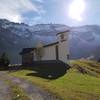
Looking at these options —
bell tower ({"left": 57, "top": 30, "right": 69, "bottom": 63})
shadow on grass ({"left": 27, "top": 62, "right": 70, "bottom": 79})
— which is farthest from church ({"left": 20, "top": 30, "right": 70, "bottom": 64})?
shadow on grass ({"left": 27, "top": 62, "right": 70, "bottom": 79})

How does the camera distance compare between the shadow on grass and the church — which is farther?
the church

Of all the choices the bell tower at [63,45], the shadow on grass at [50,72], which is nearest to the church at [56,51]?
the bell tower at [63,45]

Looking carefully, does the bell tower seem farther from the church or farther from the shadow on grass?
the shadow on grass

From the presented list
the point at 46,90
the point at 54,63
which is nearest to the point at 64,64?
the point at 54,63

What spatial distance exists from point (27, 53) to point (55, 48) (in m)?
13.5

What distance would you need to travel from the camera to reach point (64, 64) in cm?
7769

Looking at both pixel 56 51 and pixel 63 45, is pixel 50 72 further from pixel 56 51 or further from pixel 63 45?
pixel 63 45

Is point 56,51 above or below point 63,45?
below

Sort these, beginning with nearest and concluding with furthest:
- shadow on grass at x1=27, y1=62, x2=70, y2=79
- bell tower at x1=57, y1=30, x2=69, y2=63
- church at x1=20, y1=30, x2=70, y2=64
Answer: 1. shadow on grass at x1=27, y1=62, x2=70, y2=79
2. bell tower at x1=57, y1=30, x2=69, y2=63
3. church at x1=20, y1=30, x2=70, y2=64

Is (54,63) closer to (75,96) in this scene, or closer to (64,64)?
(64,64)

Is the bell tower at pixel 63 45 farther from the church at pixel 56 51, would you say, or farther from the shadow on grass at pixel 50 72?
the shadow on grass at pixel 50 72

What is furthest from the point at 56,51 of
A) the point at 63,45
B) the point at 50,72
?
the point at 50,72

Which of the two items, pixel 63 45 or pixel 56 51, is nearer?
pixel 63 45

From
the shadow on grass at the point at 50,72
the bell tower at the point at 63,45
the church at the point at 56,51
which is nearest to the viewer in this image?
the shadow on grass at the point at 50,72
